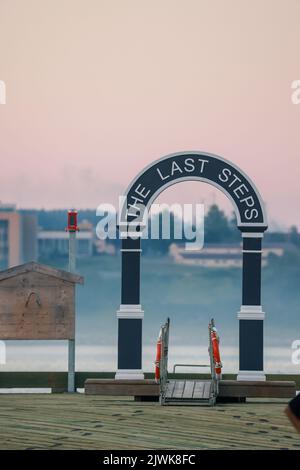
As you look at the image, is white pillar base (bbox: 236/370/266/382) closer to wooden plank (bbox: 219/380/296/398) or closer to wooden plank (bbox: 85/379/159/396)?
wooden plank (bbox: 219/380/296/398)

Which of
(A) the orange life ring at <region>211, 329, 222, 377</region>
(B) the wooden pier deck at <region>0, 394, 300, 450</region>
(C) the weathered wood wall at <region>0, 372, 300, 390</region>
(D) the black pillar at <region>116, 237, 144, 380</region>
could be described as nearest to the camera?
(B) the wooden pier deck at <region>0, 394, 300, 450</region>

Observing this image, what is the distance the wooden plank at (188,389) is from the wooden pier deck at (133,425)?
48cm

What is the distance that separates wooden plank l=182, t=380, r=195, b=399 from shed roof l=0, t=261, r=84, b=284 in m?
2.57

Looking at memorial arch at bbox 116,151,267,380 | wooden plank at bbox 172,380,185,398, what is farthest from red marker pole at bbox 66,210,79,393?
wooden plank at bbox 172,380,185,398

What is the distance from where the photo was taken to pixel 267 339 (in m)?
101

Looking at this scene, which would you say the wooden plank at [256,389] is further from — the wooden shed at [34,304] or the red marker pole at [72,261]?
the wooden shed at [34,304]

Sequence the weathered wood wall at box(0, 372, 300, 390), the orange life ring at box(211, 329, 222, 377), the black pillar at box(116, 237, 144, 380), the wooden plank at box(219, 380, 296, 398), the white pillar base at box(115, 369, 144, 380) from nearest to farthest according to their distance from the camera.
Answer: the orange life ring at box(211, 329, 222, 377)
the wooden plank at box(219, 380, 296, 398)
the white pillar base at box(115, 369, 144, 380)
the black pillar at box(116, 237, 144, 380)
the weathered wood wall at box(0, 372, 300, 390)

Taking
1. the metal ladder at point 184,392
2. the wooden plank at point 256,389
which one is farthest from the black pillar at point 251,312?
the metal ladder at point 184,392

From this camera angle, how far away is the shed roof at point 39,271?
21.2 metres

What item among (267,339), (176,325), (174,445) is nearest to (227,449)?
(174,445)

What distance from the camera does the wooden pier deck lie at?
16.2 meters

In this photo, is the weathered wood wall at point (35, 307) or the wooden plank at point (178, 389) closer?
the wooden plank at point (178, 389)

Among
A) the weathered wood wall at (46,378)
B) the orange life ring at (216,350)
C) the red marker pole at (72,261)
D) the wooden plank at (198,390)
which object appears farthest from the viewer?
the weathered wood wall at (46,378)
